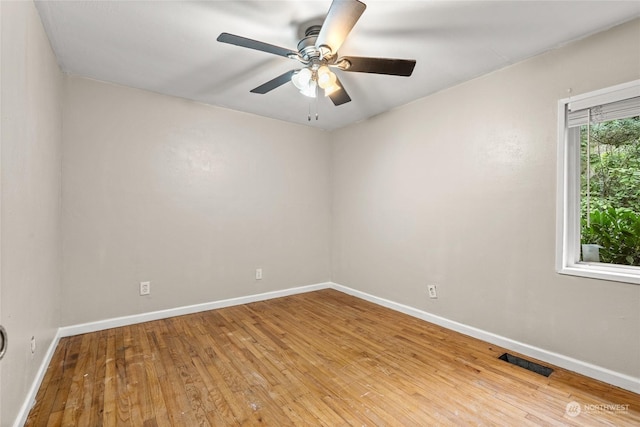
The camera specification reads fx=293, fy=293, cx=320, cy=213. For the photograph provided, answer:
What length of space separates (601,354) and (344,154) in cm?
317

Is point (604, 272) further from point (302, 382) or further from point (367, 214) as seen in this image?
point (367, 214)

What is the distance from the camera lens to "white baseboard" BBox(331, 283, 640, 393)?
6.04 feet

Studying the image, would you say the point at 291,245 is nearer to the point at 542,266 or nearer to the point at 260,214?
the point at 260,214

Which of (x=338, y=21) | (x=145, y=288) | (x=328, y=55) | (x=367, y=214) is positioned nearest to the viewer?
(x=338, y=21)

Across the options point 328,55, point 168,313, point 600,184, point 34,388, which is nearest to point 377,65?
point 328,55

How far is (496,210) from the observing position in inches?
97.9

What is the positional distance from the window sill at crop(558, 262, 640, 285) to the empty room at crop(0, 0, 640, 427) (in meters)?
0.02

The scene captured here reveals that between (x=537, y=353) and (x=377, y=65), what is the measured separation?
2393mm

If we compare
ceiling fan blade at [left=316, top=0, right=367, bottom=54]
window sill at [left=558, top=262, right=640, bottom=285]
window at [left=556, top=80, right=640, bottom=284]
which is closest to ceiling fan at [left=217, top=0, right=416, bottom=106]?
ceiling fan blade at [left=316, top=0, right=367, bottom=54]

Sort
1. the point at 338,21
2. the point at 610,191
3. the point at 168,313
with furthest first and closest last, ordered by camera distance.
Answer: the point at 168,313, the point at 610,191, the point at 338,21

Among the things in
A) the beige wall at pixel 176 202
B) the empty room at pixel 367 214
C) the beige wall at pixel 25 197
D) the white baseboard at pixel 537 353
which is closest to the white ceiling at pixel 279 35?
the empty room at pixel 367 214

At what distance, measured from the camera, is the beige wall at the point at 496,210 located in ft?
6.38

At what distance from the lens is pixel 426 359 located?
2225mm

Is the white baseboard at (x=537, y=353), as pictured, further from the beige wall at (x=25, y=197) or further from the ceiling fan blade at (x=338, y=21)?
the beige wall at (x=25, y=197)
